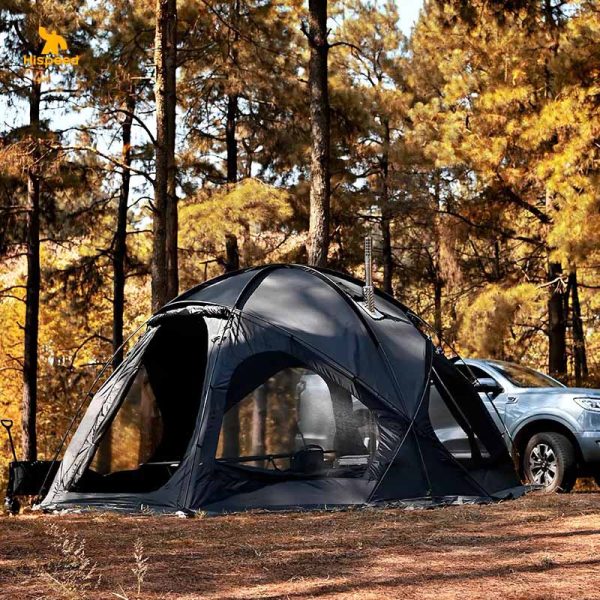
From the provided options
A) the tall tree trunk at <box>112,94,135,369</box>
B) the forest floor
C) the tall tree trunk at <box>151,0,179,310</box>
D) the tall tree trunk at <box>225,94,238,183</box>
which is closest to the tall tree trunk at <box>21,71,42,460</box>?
the tall tree trunk at <box>112,94,135,369</box>

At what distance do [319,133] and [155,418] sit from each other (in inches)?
225

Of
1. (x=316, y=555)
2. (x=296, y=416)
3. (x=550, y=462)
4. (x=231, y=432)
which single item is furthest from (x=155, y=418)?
(x=316, y=555)

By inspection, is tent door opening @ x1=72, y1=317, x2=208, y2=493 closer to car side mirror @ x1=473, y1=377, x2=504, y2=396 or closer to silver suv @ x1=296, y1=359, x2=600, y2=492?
silver suv @ x1=296, y1=359, x2=600, y2=492

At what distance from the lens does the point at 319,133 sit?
14359 millimetres

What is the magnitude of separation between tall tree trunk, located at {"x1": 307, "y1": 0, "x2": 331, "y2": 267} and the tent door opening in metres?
3.72

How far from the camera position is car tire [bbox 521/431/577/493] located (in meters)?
10.5

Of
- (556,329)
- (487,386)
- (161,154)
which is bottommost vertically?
(487,386)

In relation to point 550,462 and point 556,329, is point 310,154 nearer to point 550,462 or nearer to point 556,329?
point 556,329

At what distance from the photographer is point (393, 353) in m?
9.02

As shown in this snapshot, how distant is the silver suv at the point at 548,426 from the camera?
1048cm

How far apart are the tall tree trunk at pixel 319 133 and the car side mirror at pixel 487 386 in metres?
3.72

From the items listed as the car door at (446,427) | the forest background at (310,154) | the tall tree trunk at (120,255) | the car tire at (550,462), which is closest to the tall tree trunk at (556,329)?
the forest background at (310,154)

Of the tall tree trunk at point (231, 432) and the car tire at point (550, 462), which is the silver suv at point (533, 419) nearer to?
the car tire at point (550, 462)

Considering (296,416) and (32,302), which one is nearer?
(296,416)
